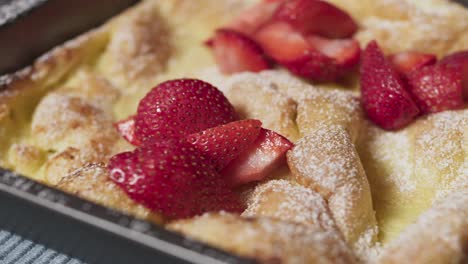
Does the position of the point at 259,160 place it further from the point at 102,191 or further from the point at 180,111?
the point at 102,191

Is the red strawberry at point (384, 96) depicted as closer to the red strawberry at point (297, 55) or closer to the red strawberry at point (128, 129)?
the red strawberry at point (297, 55)

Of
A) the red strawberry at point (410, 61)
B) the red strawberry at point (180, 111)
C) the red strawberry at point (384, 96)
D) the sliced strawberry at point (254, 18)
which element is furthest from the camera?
the sliced strawberry at point (254, 18)

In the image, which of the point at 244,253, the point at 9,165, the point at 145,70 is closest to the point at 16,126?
the point at 9,165

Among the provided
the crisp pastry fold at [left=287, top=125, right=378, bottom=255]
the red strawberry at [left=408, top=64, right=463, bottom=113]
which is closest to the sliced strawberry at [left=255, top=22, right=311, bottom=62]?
the red strawberry at [left=408, top=64, right=463, bottom=113]

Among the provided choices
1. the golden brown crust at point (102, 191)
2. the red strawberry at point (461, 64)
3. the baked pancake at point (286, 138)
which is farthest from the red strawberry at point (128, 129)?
the red strawberry at point (461, 64)

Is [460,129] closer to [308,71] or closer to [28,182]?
[308,71]

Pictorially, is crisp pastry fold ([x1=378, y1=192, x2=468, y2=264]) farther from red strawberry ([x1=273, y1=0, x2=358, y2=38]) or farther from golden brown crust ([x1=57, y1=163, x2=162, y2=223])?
red strawberry ([x1=273, y1=0, x2=358, y2=38])
